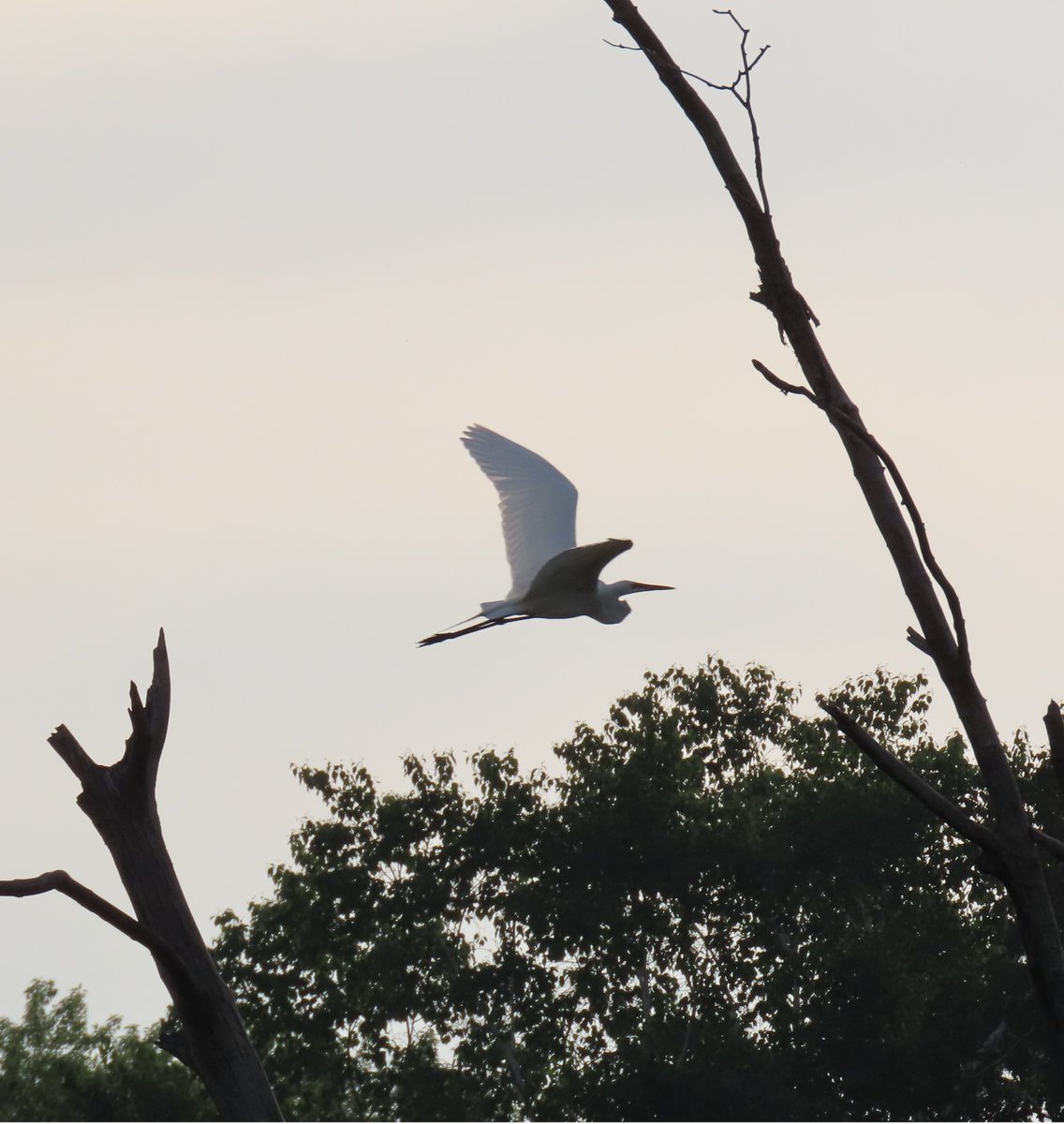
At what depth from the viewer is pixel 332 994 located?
89.5 ft

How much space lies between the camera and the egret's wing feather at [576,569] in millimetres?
9227

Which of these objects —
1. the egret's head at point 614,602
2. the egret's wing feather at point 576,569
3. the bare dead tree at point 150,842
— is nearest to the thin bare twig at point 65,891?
the bare dead tree at point 150,842

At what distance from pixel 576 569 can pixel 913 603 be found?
19.7 feet

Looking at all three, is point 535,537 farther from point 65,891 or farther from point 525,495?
point 65,891

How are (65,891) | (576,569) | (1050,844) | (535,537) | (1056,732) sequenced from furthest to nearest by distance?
(535,537)
(576,569)
(65,891)
(1050,844)
(1056,732)

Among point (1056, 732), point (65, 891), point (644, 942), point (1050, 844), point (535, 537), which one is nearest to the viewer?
point (1056, 732)

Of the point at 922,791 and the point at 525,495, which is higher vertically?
the point at 525,495

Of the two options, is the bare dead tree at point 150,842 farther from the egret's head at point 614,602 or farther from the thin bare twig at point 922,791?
the egret's head at point 614,602

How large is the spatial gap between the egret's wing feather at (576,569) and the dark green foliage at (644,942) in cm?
1600

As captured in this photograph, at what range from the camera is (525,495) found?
1084 cm

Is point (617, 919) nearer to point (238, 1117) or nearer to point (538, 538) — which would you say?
point (538, 538)

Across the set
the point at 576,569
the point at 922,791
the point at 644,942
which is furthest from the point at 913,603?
the point at 644,942

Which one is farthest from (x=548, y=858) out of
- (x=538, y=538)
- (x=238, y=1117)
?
(x=238, y=1117)

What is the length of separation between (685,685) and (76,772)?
2504 centimetres
